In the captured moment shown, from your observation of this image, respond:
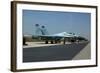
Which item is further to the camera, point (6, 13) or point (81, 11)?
point (81, 11)

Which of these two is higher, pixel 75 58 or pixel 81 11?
pixel 81 11

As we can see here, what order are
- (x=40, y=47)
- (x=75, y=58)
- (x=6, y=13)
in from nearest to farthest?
1. (x=6, y=13)
2. (x=40, y=47)
3. (x=75, y=58)

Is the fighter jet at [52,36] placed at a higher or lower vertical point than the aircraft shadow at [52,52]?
higher

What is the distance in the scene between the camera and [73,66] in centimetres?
210

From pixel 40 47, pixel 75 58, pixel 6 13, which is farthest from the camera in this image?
pixel 75 58

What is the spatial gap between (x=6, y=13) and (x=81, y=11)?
2.40 ft

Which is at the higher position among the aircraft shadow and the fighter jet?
the fighter jet

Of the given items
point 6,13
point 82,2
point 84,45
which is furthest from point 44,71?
point 82,2

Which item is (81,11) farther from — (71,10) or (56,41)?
(56,41)

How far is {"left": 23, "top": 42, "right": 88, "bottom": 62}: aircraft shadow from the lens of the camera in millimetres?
1951

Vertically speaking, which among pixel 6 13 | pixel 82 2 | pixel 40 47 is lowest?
pixel 40 47

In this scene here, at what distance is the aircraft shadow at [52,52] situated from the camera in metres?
1.95

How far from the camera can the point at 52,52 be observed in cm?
203

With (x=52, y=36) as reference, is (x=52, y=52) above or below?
below
